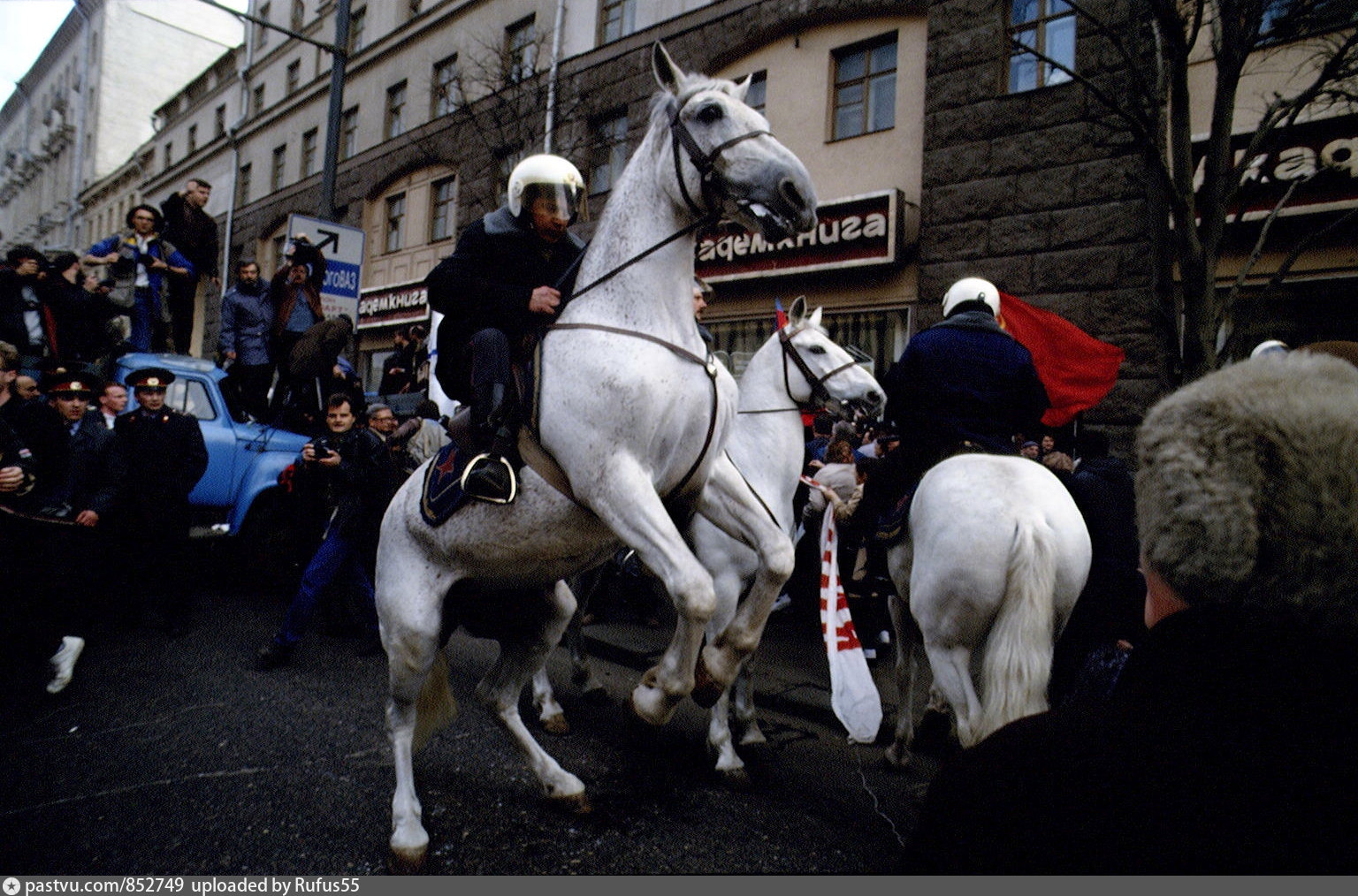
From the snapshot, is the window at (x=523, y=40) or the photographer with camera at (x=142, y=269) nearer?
the photographer with camera at (x=142, y=269)

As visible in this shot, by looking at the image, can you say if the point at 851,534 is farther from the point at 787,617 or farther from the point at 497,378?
the point at 787,617

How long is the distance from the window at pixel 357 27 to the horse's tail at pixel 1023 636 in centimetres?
2667

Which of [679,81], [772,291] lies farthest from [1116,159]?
[679,81]

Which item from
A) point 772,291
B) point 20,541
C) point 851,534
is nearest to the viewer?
point 851,534

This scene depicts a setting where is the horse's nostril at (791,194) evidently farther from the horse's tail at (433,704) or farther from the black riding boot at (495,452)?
the horse's tail at (433,704)

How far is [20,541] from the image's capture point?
208 inches

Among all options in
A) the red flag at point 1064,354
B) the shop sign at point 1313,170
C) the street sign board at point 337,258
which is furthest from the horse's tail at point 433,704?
the shop sign at point 1313,170

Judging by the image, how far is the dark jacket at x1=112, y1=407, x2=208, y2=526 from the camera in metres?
6.86

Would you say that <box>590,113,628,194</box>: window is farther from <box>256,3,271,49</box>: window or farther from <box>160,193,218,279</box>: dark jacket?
<box>256,3,271,49</box>: window

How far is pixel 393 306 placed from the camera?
2167 centimetres

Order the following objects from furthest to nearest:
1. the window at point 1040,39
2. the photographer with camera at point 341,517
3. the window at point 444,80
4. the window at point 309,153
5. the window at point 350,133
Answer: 1. the window at point 309,153
2. the window at point 350,133
3. the window at point 444,80
4. the window at point 1040,39
5. the photographer with camera at point 341,517

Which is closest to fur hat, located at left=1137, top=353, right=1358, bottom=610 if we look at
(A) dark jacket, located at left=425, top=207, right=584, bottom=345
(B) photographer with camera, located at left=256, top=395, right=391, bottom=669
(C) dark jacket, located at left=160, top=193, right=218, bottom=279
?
(A) dark jacket, located at left=425, top=207, right=584, bottom=345

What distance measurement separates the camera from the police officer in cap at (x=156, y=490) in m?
6.83

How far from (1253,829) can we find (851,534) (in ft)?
13.3
